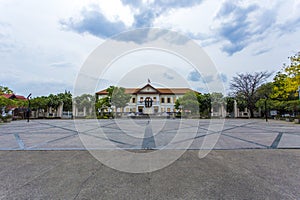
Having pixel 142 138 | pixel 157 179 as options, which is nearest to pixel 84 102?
pixel 142 138

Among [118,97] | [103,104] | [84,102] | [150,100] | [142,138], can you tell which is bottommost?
[142,138]

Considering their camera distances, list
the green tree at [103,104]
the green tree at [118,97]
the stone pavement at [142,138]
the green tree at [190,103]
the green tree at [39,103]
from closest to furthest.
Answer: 1. the stone pavement at [142,138]
2. the green tree at [103,104]
3. the green tree at [118,97]
4. the green tree at [39,103]
5. the green tree at [190,103]

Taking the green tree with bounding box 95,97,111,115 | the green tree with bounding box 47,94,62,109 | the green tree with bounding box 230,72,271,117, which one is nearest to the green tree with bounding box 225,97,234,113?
the green tree with bounding box 230,72,271,117

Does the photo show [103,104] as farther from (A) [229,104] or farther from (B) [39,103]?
(A) [229,104]

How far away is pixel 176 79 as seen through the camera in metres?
9.93

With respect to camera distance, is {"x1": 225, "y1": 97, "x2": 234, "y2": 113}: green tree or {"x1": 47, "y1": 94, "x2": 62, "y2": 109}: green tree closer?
{"x1": 47, "y1": 94, "x2": 62, "y2": 109}: green tree

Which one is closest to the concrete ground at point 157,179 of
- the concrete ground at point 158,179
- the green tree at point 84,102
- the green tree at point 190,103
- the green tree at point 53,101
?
the concrete ground at point 158,179

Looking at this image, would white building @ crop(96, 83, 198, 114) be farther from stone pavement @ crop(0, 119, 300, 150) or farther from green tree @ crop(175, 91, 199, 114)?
stone pavement @ crop(0, 119, 300, 150)

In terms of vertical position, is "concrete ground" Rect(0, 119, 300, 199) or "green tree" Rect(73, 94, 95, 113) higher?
"green tree" Rect(73, 94, 95, 113)

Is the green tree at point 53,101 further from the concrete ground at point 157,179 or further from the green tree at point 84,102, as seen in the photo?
the concrete ground at point 157,179

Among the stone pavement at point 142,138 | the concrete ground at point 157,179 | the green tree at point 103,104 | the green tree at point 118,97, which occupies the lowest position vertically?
the stone pavement at point 142,138

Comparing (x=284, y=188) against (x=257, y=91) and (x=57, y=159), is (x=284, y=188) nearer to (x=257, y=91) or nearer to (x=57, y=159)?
(x=57, y=159)

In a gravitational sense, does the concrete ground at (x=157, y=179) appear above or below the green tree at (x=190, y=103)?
below

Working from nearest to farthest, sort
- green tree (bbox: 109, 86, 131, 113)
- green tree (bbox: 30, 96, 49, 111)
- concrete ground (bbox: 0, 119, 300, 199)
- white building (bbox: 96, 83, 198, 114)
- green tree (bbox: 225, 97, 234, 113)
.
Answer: concrete ground (bbox: 0, 119, 300, 199) < green tree (bbox: 109, 86, 131, 113) < green tree (bbox: 30, 96, 49, 111) < green tree (bbox: 225, 97, 234, 113) < white building (bbox: 96, 83, 198, 114)
